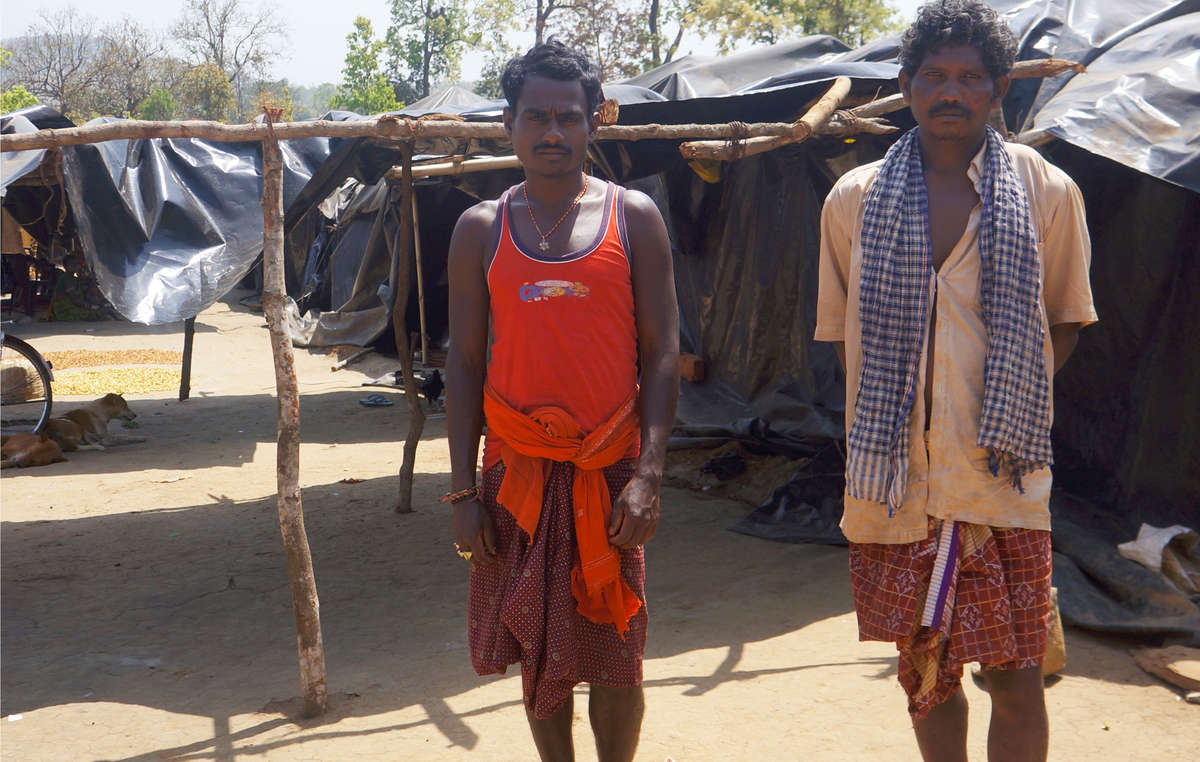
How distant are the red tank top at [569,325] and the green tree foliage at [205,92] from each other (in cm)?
4020

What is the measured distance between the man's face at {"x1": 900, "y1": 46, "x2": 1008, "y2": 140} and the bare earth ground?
1894 mm

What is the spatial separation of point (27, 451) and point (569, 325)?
718 cm

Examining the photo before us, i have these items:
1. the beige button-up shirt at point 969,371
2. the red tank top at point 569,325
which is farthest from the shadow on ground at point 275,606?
the beige button-up shirt at point 969,371

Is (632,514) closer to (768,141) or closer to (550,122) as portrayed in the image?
(550,122)

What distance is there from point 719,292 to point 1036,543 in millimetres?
5217

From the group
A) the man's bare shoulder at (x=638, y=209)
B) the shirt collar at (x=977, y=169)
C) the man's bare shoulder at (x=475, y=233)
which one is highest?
the shirt collar at (x=977, y=169)

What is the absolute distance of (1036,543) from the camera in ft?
6.79

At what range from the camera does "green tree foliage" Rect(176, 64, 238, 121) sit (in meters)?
39.4

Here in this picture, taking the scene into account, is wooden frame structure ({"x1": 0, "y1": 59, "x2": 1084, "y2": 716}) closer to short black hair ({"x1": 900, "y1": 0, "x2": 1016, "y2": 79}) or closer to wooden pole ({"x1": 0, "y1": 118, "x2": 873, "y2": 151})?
wooden pole ({"x1": 0, "y1": 118, "x2": 873, "y2": 151})

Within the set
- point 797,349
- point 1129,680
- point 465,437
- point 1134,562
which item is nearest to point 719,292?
point 797,349

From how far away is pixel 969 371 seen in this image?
205cm

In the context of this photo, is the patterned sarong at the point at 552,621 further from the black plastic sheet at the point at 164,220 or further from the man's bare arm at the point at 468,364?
the black plastic sheet at the point at 164,220

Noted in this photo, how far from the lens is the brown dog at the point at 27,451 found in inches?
309

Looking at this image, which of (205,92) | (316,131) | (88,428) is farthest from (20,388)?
(205,92)
